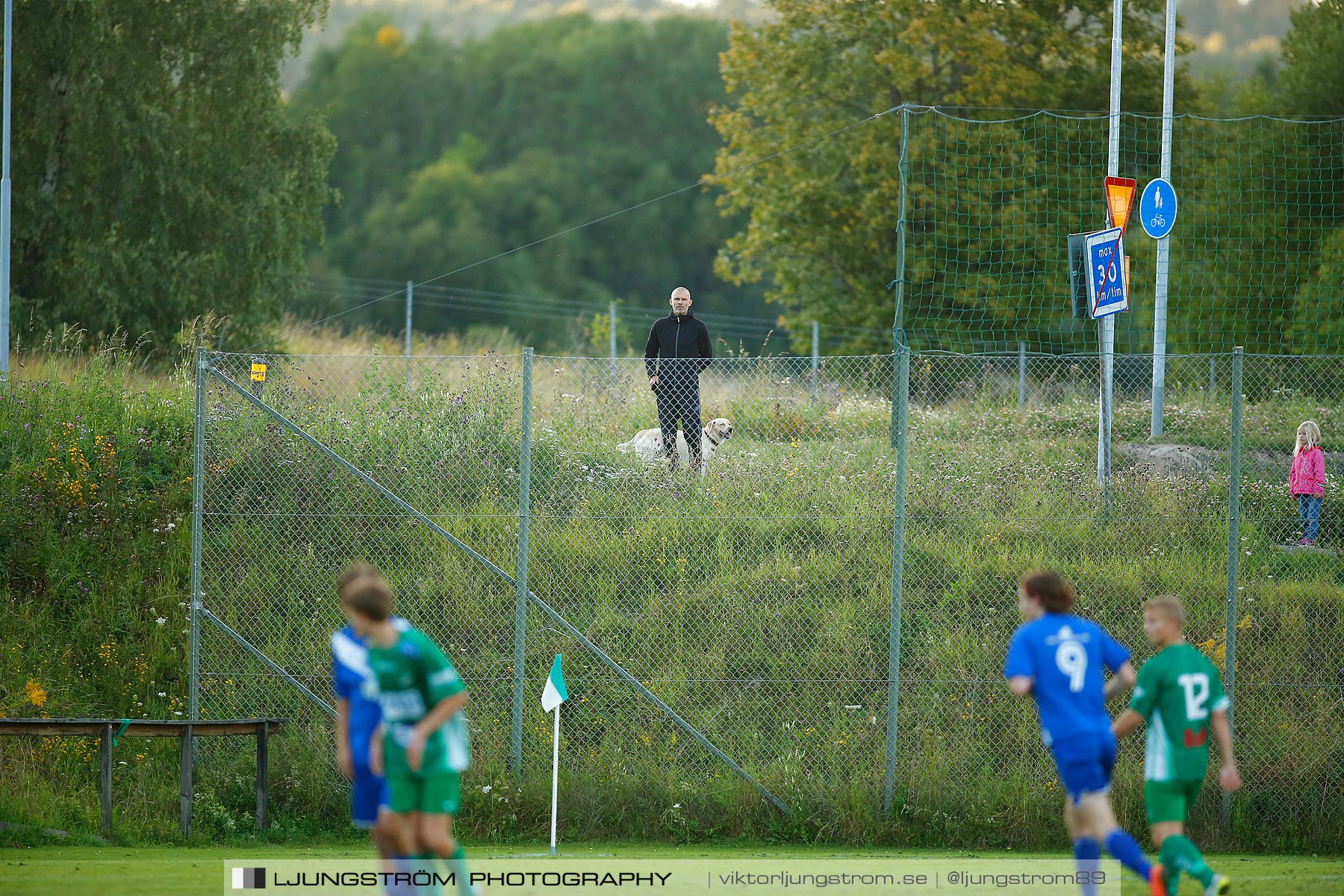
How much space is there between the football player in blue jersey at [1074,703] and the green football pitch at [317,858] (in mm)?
1431

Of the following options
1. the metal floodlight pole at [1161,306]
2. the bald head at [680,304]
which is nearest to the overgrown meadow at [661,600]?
the bald head at [680,304]

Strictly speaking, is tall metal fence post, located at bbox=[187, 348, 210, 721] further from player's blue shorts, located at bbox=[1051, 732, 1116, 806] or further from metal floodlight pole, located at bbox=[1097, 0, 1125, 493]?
metal floodlight pole, located at bbox=[1097, 0, 1125, 493]

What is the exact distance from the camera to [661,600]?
10.7 m

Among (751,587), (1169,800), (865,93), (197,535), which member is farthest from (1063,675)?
Answer: (865,93)

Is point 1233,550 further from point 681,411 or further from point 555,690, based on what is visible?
point 555,690

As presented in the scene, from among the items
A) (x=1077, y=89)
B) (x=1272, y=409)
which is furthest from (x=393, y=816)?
(x=1077, y=89)

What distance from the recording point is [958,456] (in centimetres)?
1131

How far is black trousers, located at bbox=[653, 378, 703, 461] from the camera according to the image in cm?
1098

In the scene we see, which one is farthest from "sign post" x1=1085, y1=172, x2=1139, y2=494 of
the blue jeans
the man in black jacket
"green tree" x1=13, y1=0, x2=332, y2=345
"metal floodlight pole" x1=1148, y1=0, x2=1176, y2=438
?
"green tree" x1=13, y1=0, x2=332, y2=345

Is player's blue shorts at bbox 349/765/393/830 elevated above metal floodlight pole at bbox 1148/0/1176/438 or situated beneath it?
situated beneath

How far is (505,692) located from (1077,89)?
22158 millimetres

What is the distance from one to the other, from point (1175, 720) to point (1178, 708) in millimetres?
62

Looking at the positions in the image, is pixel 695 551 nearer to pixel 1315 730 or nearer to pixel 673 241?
pixel 1315 730

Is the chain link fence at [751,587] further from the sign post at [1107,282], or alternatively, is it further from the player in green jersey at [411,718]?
the player in green jersey at [411,718]
